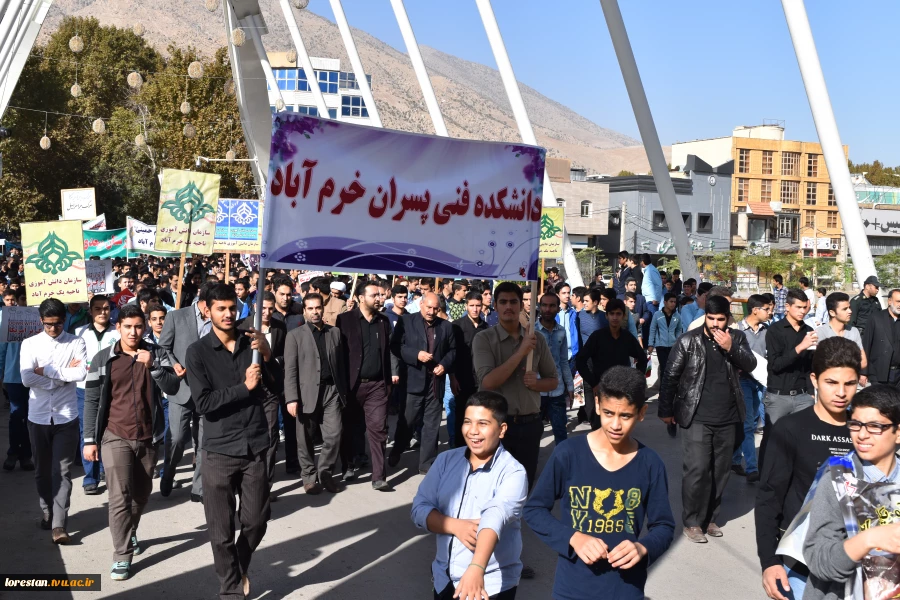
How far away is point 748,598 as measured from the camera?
19.7 feet

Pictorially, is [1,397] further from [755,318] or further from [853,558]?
[853,558]

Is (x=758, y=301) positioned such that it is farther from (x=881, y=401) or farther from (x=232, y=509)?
(x=881, y=401)

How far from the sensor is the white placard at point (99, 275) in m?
13.2

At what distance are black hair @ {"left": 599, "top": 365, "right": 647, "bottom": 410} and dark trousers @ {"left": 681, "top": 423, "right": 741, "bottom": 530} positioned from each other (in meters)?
3.55

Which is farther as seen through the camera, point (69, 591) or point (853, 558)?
point (69, 591)

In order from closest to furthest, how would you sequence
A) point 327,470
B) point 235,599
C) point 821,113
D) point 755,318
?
point 235,599
point 327,470
point 755,318
point 821,113

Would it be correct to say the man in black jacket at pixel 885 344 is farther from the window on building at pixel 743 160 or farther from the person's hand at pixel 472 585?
the window on building at pixel 743 160

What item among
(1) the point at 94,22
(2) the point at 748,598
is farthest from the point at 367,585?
(1) the point at 94,22

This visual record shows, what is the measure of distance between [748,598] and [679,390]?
1744 millimetres

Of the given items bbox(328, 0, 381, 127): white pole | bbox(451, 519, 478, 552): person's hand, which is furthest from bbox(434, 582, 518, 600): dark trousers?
bbox(328, 0, 381, 127): white pole

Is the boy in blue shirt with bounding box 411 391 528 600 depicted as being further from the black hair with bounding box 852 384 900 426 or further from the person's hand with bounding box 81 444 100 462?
the person's hand with bounding box 81 444 100 462

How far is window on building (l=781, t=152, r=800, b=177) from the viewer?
267 feet

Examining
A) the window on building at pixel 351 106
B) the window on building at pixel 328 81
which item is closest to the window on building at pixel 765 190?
the window on building at pixel 351 106

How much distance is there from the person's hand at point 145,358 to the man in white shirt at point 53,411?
2.83 ft
